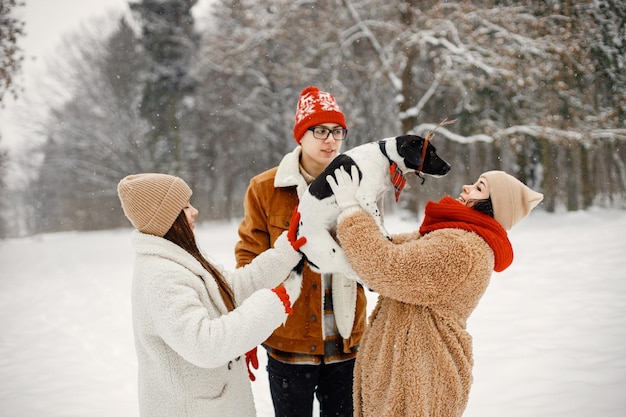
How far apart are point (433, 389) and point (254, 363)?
85 centimetres

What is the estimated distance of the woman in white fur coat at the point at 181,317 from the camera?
1.40 metres

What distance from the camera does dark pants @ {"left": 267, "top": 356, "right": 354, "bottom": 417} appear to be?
6.76ft

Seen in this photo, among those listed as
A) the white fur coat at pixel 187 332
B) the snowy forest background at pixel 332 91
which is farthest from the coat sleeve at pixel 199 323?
the snowy forest background at pixel 332 91

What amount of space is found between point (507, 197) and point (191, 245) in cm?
123

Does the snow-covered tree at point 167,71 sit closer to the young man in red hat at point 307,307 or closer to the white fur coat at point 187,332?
the young man in red hat at point 307,307

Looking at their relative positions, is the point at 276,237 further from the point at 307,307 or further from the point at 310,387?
the point at 310,387

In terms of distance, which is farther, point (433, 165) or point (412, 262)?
point (433, 165)

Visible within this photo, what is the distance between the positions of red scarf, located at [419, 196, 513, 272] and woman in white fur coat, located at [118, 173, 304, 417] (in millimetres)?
662

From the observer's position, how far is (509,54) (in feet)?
29.7

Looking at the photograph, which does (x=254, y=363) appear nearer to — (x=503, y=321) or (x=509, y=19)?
(x=503, y=321)

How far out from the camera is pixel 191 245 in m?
1.68

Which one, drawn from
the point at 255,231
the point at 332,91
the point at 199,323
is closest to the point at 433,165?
the point at 255,231

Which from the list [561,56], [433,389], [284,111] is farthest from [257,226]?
[284,111]

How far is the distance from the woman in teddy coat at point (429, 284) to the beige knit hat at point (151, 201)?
619 mm
